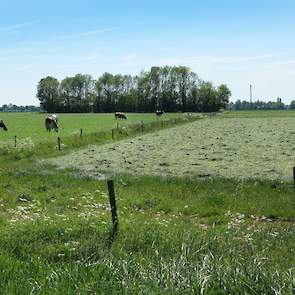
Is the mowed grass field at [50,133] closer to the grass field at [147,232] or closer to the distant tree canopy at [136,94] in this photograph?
the grass field at [147,232]

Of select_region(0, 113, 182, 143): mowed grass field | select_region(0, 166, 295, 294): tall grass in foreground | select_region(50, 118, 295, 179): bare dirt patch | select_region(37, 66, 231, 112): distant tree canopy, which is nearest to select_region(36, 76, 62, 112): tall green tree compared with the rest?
select_region(37, 66, 231, 112): distant tree canopy

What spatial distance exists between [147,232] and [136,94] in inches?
5296

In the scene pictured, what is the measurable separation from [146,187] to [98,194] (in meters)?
2.50

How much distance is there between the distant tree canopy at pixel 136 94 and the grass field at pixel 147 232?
377 ft

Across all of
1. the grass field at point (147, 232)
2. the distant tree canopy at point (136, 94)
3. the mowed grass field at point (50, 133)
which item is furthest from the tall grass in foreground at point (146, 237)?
Answer: the distant tree canopy at point (136, 94)

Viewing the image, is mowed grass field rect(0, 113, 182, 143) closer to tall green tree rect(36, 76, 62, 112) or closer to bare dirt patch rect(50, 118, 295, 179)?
bare dirt patch rect(50, 118, 295, 179)

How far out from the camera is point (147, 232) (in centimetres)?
1138

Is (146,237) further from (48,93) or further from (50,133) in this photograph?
(48,93)

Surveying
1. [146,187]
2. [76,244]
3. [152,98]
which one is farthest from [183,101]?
[76,244]

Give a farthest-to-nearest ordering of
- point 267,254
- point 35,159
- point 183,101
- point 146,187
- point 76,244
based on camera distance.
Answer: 1. point 183,101
2. point 35,159
3. point 146,187
4. point 76,244
5. point 267,254

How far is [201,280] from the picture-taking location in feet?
22.1

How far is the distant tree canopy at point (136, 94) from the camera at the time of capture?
467ft

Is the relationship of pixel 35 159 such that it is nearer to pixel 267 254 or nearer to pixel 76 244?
pixel 76 244

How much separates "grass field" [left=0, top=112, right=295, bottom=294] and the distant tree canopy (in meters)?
115
